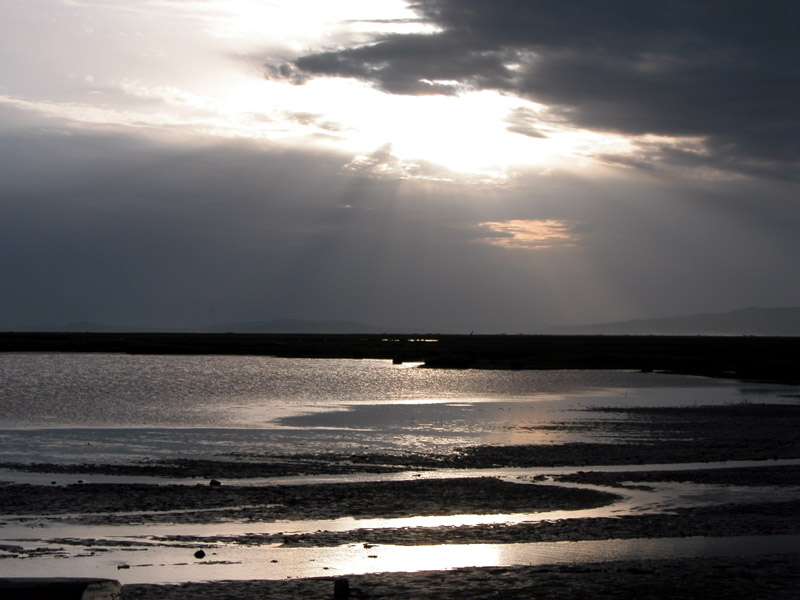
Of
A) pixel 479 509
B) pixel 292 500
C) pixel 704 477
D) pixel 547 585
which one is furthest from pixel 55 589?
pixel 704 477

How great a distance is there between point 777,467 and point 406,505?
12719 mm

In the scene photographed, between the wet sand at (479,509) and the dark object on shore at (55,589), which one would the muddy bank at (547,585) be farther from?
the dark object on shore at (55,589)

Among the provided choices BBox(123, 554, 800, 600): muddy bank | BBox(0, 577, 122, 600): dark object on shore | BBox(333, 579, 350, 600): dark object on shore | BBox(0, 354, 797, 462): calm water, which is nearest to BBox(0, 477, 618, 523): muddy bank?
BBox(123, 554, 800, 600): muddy bank

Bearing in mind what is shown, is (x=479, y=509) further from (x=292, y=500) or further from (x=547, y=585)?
(x=547, y=585)

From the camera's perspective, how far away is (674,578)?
13586 millimetres

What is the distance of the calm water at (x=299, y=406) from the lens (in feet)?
100

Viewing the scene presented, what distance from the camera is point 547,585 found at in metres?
13.2

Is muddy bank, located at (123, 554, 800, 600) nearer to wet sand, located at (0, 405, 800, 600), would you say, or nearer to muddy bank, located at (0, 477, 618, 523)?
wet sand, located at (0, 405, 800, 600)

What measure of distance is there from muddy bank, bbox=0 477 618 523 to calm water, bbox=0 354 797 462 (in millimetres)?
6345

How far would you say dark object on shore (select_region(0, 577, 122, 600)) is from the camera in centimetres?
1005

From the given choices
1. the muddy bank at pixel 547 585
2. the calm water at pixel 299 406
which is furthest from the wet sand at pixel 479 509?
the calm water at pixel 299 406

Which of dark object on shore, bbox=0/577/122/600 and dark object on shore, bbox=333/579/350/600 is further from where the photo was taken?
dark object on shore, bbox=333/579/350/600

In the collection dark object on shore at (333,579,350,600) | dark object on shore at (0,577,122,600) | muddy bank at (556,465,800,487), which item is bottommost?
Result: muddy bank at (556,465,800,487)

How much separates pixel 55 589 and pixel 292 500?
998 centimetres
